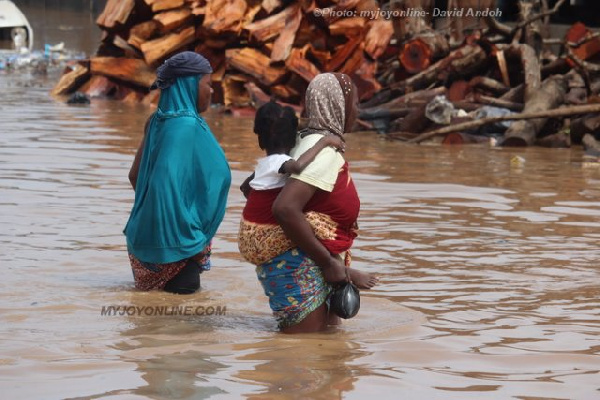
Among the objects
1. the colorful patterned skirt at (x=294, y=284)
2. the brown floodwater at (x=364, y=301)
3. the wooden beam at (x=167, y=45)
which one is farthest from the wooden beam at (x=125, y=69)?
the colorful patterned skirt at (x=294, y=284)

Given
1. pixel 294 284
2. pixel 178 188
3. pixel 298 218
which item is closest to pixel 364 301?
pixel 294 284

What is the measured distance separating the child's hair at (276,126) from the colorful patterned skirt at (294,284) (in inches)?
18.5

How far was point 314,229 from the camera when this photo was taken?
15.3 ft

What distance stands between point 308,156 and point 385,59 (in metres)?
11.5

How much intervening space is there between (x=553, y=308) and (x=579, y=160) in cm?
601

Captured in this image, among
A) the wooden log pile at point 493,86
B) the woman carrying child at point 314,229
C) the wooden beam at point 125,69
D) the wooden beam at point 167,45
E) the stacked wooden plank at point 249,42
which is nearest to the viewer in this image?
the woman carrying child at point 314,229

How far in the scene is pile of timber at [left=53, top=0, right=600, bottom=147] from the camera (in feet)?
41.8

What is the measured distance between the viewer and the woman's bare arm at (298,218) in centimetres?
452

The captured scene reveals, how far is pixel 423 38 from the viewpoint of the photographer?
14742 mm

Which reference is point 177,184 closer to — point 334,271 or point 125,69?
point 334,271

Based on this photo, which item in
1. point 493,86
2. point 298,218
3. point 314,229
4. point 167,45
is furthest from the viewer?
point 167,45

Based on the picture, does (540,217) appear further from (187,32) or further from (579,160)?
(187,32)

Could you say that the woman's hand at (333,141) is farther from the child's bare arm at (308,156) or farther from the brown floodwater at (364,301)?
the brown floodwater at (364,301)

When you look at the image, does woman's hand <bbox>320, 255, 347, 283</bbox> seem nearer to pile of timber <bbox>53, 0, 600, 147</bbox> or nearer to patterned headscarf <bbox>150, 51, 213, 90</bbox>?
patterned headscarf <bbox>150, 51, 213, 90</bbox>
